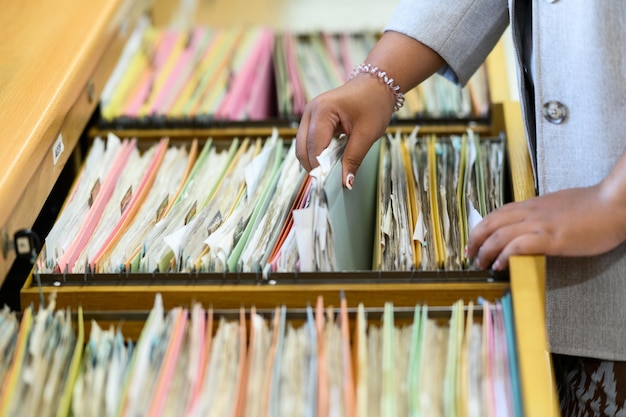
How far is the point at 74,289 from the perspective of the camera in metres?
1.14

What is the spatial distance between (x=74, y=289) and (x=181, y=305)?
14 cm

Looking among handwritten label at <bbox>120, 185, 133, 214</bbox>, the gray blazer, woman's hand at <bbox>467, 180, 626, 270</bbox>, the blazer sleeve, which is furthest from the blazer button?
handwritten label at <bbox>120, 185, 133, 214</bbox>

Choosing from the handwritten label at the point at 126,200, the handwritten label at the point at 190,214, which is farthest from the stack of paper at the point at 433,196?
the handwritten label at the point at 126,200

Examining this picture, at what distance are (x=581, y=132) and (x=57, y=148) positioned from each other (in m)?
0.80

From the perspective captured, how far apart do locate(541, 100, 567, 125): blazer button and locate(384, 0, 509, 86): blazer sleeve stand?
0.26 metres

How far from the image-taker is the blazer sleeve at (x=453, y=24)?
4.66 ft

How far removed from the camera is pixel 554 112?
1227 millimetres

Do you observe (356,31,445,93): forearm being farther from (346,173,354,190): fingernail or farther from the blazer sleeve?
(346,173,354,190): fingernail

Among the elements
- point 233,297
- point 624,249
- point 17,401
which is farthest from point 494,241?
point 17,401

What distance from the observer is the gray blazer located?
3.87 feet

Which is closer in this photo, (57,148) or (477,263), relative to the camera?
(477,263)

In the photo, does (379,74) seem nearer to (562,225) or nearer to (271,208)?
(271,208)

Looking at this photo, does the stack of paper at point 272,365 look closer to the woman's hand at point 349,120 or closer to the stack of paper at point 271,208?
the stack of paper at point 271,208

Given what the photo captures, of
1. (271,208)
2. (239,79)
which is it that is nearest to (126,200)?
(271,208)
